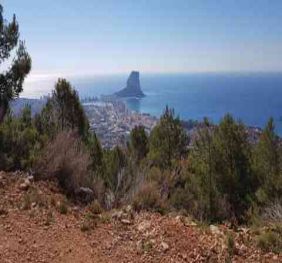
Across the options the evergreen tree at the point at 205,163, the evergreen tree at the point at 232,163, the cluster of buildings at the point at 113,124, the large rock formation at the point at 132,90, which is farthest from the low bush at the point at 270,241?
the large rock formation at the point at 132,90

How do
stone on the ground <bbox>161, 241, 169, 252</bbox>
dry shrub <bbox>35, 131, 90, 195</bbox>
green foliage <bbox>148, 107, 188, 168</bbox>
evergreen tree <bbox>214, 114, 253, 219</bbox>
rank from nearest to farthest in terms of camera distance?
stone on the ground <bbox>161, 241, 169, 252</bbox>
dry shrub <bbox>35, 131, 90, 195</bbox>
evergreen tree <bbox>214, 114, 253, 219</bbox>
green foliage <bbox>148, 107, 188, 168</bbox>

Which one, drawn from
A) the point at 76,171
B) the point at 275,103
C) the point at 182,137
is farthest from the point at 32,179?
the point at 275,103

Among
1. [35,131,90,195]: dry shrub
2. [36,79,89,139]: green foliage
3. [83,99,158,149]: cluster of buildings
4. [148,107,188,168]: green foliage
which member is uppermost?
[36,79,89,139]: green foliage

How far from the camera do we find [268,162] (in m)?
14.3

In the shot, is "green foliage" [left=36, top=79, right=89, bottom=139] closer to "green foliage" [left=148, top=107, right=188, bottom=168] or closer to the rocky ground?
"green foliage" [left=148, top=107, right=188, bottom=168]

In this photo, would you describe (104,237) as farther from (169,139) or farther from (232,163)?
(169,139)

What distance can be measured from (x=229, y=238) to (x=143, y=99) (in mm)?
153728

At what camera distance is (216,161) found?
13.6 metres

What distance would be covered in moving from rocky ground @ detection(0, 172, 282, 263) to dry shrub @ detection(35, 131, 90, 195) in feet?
3.36

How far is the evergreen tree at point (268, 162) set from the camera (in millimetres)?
12586

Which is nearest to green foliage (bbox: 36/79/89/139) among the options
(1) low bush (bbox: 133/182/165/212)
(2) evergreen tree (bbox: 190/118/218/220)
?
(2) evergreen tree (bbox: 190/118/218/220)

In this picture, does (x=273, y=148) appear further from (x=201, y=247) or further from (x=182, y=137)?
(x=201, y=247)

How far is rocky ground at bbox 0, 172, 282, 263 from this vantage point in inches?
177

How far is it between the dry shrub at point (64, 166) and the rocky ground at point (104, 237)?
3.36ft
